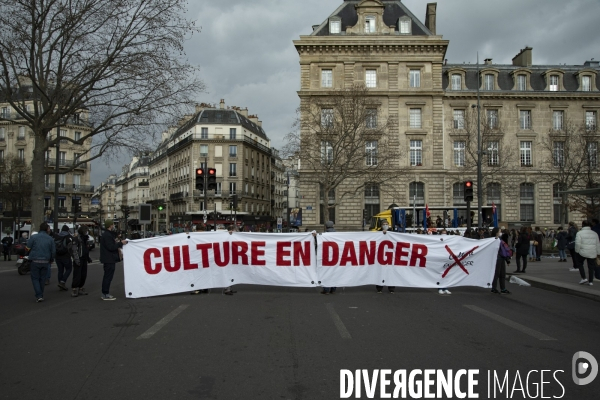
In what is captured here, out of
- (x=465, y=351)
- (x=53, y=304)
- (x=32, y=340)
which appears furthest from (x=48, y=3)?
(x=465, y=351)

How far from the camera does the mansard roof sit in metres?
50.4

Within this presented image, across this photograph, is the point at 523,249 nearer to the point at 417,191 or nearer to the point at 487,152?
the point at 487,152

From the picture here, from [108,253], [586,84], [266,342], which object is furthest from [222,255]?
[586,84]

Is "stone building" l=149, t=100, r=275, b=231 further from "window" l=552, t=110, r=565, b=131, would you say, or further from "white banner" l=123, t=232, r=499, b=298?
"white banner" l=123, t=232, r=499, b=298

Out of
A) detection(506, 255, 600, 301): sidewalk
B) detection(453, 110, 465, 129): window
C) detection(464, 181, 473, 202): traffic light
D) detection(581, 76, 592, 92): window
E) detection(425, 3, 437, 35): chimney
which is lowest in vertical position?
detection(506, 255, 600, 301): sidewalk

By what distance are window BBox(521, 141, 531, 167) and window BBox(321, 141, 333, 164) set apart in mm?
21707

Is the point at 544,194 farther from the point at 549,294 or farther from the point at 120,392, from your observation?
the point at 120,392

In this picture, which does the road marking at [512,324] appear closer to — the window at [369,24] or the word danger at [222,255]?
the word danger at [222,255]

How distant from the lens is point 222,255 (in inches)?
479

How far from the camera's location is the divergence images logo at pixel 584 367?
5.45 meters

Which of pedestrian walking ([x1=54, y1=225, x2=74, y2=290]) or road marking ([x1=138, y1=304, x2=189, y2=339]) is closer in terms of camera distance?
road marking ([x1=138, y1=304, x2=189, y2=339])

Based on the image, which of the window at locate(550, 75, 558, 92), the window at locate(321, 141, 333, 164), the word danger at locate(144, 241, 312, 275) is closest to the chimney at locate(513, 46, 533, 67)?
the window at locate(550, 75, 558, 92)

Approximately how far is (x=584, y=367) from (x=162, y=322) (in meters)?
6.38

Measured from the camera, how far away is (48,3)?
20.5m
